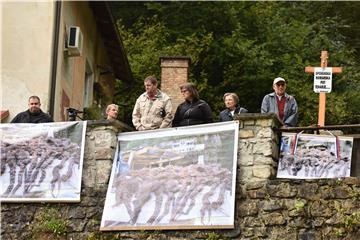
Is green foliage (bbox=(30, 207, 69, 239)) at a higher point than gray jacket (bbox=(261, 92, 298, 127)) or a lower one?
lower

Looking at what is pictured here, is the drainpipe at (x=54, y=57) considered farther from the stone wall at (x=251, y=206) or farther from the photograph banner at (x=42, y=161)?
the stone wall at (x=251, y=206)

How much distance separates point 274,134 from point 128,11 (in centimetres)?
2041

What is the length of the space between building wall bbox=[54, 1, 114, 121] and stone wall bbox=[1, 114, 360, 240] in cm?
407

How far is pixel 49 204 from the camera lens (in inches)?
428

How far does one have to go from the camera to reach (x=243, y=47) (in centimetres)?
2581

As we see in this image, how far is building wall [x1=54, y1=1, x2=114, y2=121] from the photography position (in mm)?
15133

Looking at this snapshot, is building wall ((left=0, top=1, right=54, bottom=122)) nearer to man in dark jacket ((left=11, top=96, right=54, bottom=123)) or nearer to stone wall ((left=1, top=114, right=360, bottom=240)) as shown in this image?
man in dark jacket ((left=11, top=96, right=54, bottom=123))

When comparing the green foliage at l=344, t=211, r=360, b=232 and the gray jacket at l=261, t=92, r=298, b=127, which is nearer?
the green foliage at l=344, t=211, r=360, b=232

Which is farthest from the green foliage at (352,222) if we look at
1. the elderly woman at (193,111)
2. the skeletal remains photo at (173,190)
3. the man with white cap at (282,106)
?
the elderly woman at (193,111)

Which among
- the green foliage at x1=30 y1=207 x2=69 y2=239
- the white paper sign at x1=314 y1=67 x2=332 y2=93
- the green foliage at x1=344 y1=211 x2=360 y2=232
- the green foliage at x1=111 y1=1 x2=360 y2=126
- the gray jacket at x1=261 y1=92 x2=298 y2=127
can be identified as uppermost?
A: the green foliage at x1=111 y1=1 x2=360 y2=126

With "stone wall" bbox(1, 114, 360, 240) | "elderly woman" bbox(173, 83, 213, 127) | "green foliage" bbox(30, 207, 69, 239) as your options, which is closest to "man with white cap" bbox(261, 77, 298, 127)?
"stone wall" bbox(1, 114, 360, 240)

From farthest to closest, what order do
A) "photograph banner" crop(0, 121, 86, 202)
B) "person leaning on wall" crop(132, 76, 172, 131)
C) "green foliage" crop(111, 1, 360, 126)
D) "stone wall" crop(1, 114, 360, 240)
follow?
"green foliage" crop(111, 1, 360, 126) → "person leaning on wall" crop(132, 76, 172, 131) → "photograph banner" crop(0, 121, 86, 202) → "stone wall" crop(1, 114, 360, 240)

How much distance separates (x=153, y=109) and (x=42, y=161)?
1728 mm

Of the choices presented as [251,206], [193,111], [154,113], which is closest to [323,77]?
[193,111]
